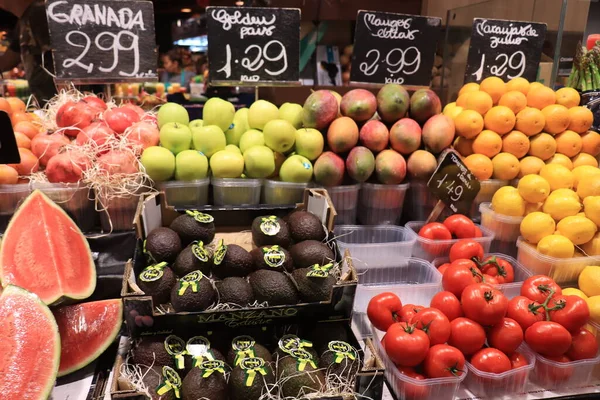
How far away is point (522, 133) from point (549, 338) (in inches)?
34.9

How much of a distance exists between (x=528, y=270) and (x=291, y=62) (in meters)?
1.21

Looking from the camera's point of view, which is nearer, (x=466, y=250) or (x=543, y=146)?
(x=466, y=250)

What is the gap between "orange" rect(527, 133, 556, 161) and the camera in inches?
67.7

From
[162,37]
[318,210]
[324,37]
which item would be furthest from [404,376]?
[162,37]

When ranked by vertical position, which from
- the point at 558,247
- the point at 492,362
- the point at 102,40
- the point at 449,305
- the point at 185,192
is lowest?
the point at 492,362

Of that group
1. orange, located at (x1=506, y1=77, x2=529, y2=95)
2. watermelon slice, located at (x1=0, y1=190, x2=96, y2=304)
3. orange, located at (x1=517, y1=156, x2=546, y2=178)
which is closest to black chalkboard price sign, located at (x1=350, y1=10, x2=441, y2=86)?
orange, located at (x1=506, y1=77, x2=529, y2=95)

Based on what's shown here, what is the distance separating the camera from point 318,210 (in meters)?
1.47

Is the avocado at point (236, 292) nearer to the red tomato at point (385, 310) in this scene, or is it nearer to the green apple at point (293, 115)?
the red tomato at point (385, 310)

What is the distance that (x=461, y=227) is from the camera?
159 cm

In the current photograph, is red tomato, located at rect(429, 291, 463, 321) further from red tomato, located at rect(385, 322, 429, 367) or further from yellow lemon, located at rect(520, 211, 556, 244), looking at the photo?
yellow lemon, located at rect(520, 211, 556, 244)

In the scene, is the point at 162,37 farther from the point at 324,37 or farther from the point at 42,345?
the point at 42,345

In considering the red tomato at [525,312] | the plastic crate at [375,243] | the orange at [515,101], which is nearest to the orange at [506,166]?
the orange at [515,101]

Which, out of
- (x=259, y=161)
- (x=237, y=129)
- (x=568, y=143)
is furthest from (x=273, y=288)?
(x=568, y=143)

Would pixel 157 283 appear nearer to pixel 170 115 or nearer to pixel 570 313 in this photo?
pixel 170 115
